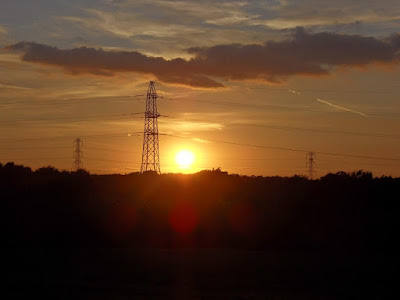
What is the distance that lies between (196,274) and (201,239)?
574 inches

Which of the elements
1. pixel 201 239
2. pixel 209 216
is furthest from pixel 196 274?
pixel 209 216

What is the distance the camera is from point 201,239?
4625 cm

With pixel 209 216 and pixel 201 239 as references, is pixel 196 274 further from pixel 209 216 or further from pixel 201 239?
pixel 209 216

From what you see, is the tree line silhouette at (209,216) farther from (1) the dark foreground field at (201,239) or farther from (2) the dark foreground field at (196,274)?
(2) the dark foreground field at (196,274)

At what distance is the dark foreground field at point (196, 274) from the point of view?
26672 mm

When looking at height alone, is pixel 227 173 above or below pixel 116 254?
above

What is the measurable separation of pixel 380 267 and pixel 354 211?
15263 millimetres

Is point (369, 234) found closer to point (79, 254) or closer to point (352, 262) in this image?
point (352, 262)

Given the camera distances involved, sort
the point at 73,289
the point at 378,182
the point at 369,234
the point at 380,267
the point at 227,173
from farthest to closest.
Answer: the point at 227,173 < the point at 378,182 < the point at 369,234 < the point at 380,267 < the point at 73,289

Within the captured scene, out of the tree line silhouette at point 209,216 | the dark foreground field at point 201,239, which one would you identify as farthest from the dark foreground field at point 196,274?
the tree line silhouette at point 209,216

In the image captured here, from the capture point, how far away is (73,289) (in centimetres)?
2675

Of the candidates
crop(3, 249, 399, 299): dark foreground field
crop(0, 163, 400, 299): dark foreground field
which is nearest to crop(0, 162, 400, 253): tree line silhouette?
crop(0, 163, 400, 299): dark foreground field

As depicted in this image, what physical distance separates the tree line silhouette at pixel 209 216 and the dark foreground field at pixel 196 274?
4890 millimetres

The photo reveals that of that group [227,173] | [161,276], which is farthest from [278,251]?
[227,173]
